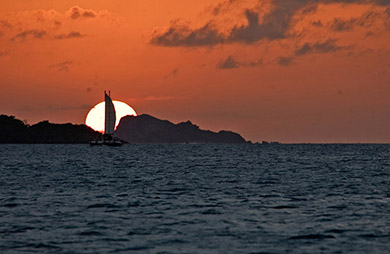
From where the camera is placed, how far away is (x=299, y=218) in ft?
108

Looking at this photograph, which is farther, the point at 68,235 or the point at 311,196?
the point at 311,196

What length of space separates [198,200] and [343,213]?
35.1 ft

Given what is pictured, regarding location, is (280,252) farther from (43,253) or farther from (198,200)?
(198,200)

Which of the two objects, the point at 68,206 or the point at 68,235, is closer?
the point at 68,235

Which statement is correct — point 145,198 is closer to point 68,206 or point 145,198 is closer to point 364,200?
point 68,206

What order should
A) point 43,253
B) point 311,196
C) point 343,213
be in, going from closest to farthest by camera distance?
point 43,253 → point 343,213 → point 311,196

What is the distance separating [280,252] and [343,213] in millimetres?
12219

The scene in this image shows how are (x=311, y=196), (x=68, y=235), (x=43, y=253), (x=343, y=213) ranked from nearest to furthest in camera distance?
1. (x=43, y=253)
2. (x=68, y=235)
3. (x=343, y=213)
4. (x=311, y=196)

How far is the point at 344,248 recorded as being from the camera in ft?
82.3

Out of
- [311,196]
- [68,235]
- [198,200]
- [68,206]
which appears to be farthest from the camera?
[311,196]

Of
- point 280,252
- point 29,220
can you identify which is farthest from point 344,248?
point 29,220

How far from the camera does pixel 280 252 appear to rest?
2411cm

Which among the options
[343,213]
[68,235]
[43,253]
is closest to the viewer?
[43,253]

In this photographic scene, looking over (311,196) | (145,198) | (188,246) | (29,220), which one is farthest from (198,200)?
(188,246)
